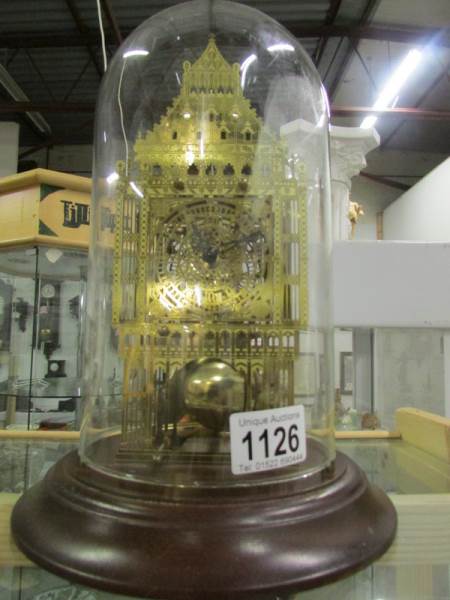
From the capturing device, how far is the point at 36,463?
31.2 inches

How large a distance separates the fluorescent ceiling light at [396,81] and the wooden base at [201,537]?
2.71 meters

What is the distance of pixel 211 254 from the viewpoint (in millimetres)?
622

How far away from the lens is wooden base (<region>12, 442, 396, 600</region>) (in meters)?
0.37

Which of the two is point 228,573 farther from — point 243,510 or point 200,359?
point 200,359

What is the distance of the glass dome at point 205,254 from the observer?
0.56 meters

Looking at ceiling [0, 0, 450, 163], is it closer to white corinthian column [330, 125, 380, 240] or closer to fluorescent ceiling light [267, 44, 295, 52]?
white corinthian column [330, 125, 380, 240]

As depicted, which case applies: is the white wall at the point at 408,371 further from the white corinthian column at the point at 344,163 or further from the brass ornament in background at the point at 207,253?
→ the brass ornament in background at the point at 207,253

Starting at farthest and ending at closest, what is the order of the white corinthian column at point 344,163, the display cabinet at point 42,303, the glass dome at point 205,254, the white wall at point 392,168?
the white wall at point 392,168 → the display cabinet at point 42,303 → the white corinthian column at point 344,163 → the glass dome at point 205,254

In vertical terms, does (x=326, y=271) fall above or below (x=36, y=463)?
above

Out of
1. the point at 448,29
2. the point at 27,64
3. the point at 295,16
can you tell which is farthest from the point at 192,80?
the point at 27,64

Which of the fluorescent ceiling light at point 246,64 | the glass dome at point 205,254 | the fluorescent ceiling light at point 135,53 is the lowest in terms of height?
the glass dome at point 205,254

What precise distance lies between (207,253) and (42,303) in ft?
4.88

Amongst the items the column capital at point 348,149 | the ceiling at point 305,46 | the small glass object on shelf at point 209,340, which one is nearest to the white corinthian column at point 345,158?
the column capital at point 348,149

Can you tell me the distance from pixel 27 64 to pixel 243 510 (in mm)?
3028
